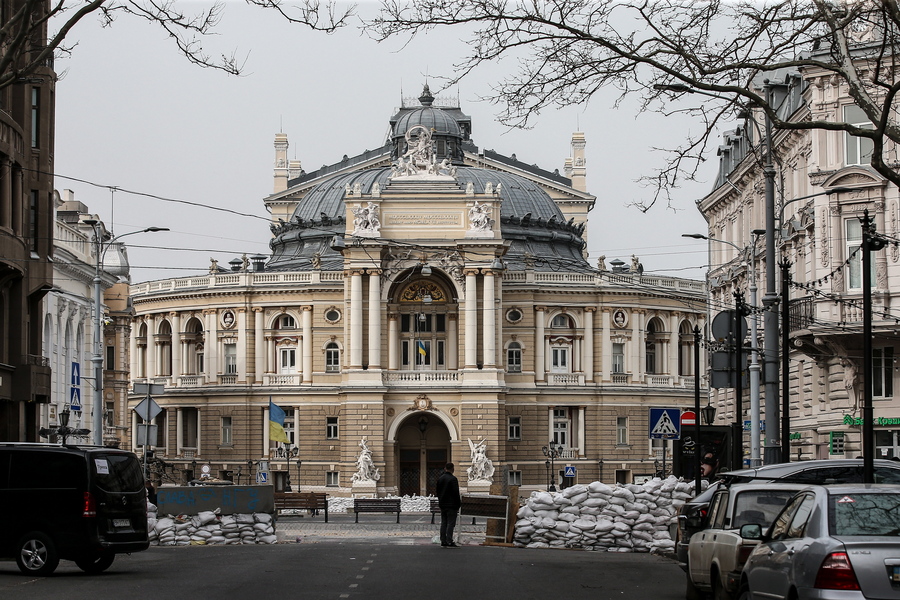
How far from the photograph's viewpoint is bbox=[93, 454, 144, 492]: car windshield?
25.5 m

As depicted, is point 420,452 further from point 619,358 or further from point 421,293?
point 619,358

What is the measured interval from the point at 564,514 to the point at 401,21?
53.2ft

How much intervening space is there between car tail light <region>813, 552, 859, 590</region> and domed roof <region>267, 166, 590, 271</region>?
7989 cm

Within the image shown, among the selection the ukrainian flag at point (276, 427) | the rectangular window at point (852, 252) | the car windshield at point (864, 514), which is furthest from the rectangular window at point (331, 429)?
the car windshield at point (864, 514)

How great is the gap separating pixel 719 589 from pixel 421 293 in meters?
67.3

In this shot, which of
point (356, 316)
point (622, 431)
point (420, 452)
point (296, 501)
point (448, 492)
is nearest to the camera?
point (448, 492)

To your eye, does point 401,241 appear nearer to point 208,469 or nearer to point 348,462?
point 348,462

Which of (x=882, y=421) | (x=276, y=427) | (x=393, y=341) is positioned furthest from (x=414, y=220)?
(x=882, y=421)

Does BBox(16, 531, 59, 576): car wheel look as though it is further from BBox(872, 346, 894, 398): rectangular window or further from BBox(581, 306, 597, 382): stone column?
BBox(581, 306, 597, 382): stone column

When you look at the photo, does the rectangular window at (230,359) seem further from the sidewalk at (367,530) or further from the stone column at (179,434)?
the sidewalk at (367,530)

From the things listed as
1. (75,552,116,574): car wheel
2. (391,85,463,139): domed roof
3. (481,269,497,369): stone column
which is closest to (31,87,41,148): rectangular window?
(75,552,116,574): car wheel

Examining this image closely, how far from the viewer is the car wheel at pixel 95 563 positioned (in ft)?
84.4

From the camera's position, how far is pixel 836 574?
13.5 m

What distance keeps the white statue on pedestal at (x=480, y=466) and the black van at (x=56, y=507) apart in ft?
188
